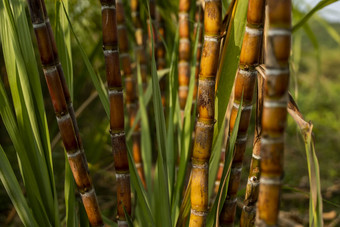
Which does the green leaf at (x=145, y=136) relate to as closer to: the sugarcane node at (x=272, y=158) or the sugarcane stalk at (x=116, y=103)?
the sugarcane stalk at (x=116, y=103)

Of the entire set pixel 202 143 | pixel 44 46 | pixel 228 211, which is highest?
pixel 44 46

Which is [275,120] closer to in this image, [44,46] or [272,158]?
[272,158]

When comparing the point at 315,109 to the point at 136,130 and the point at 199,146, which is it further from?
the point at 199,146

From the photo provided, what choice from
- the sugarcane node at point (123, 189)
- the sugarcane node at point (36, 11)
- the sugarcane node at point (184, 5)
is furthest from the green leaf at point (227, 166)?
the sugarcane node at point (184, 5)

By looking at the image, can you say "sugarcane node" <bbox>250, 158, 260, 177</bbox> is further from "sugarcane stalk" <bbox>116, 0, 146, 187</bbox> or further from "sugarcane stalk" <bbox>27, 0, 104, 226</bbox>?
"sugarcane stalk" <bbox>116, 0, 146, 187</bbox>

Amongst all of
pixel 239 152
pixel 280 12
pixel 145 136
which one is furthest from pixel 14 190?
pixel 280 12

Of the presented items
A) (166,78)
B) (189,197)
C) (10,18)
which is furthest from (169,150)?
(166,78)
